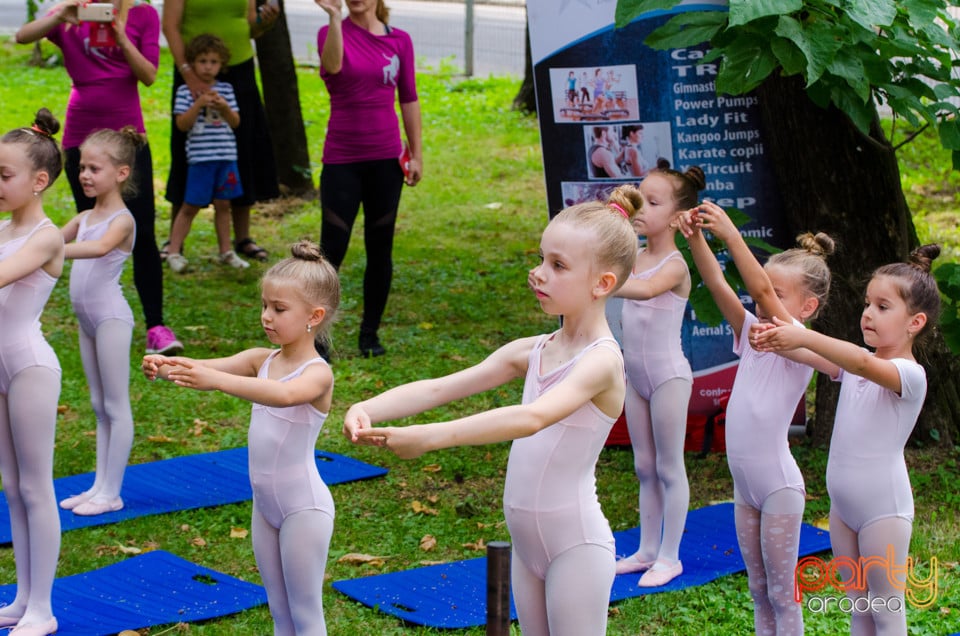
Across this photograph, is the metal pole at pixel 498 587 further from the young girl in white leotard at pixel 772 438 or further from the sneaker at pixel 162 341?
the sneaker at pixel 162 341

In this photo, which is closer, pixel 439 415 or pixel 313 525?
pixel 313 525

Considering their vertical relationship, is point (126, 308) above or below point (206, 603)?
above

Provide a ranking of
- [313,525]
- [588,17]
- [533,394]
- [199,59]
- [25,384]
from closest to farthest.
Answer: [533,394] < [313,525] < [25,384] < [588,17] < [199,59]

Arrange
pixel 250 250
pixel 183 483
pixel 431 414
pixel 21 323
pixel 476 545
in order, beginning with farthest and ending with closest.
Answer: pixel 250 250 → pixel 431 414 → pixel 183 483 → pixel 476 545 → pixel 21 323

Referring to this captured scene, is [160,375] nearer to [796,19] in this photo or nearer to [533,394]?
[533,394]

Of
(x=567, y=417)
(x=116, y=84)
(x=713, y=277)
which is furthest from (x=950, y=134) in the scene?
(x=116, y=84)

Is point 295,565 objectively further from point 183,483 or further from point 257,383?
point 183,483

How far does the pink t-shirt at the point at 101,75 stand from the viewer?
767 cm

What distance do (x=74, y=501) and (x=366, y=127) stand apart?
325 cm

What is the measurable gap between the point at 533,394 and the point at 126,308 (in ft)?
10.6

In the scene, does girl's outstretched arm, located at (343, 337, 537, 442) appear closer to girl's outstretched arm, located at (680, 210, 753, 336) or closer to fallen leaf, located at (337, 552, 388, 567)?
girl's outstretched arm, located at (680, 210, 753, 336)

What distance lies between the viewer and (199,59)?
29.7 feet

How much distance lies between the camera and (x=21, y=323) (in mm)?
4746

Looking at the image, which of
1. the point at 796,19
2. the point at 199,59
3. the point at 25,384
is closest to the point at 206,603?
the point at 25,384
